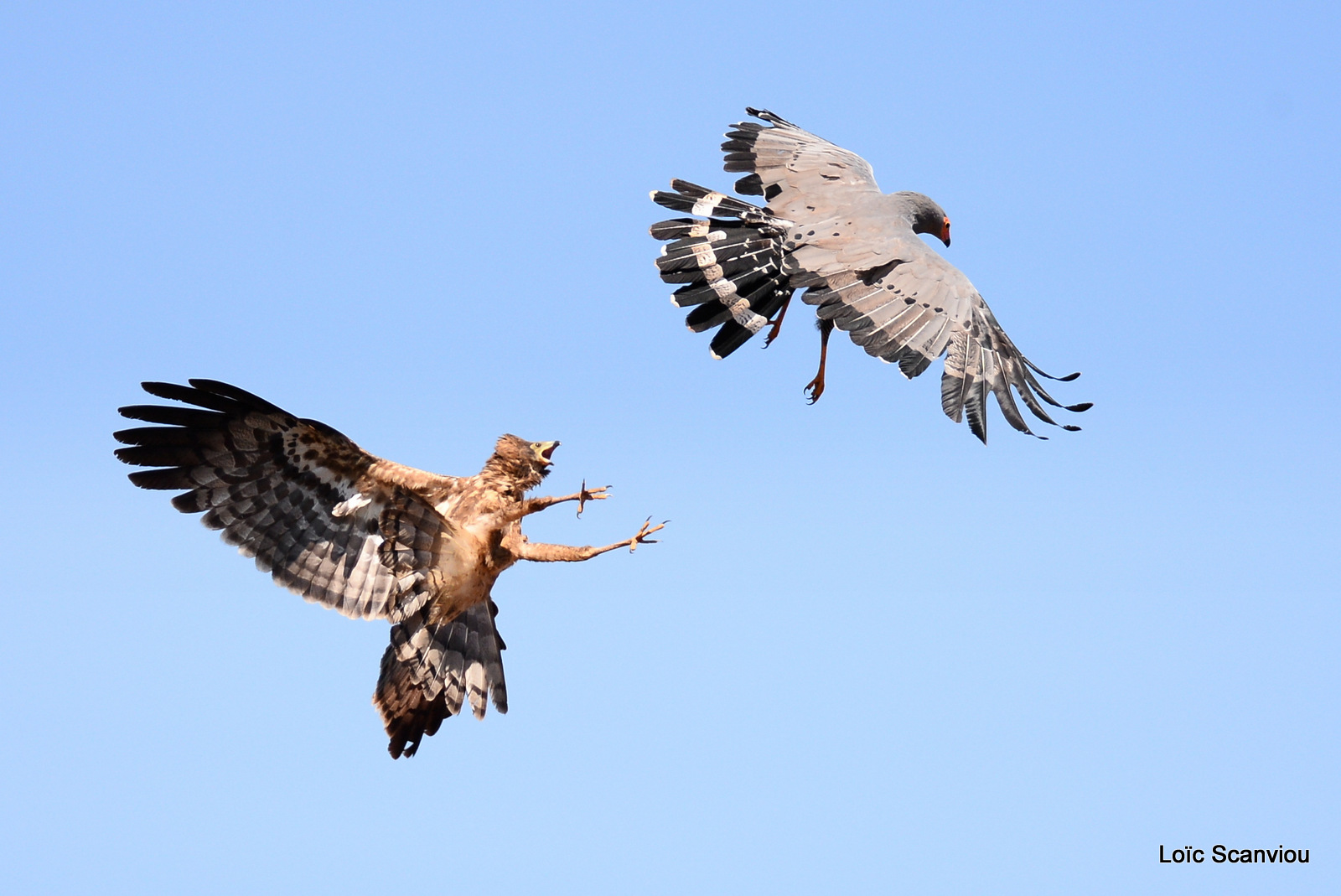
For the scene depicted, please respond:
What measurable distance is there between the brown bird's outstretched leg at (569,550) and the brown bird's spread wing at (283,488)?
2.09ft

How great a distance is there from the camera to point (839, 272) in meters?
11.8

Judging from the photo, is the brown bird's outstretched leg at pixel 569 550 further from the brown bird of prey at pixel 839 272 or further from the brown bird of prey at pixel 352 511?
the brown bird of prey at pixel 839 272

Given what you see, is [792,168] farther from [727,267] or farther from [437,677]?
[437,677]

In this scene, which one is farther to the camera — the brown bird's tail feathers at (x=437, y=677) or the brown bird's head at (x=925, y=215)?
the brown bird's head at (x=925, y=215)

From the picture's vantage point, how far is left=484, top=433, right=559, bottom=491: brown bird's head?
10234mm

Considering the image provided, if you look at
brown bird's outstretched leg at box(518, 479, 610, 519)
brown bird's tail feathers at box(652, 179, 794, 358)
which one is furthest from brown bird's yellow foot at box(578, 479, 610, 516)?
brown bird's tail feathers at box(652, 179, 794, 358)

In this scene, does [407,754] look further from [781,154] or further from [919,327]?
[781,154]

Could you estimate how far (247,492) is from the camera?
10.6 meters

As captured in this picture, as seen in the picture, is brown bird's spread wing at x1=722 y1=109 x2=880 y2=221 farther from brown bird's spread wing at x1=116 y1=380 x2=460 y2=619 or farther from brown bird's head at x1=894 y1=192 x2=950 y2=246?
brown bird's spread wing at x1=116 y1=380 x2=460 y2=619

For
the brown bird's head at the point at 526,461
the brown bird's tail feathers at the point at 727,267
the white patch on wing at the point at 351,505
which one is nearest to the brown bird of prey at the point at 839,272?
the brown bird's tail feathers at the point at 727,267

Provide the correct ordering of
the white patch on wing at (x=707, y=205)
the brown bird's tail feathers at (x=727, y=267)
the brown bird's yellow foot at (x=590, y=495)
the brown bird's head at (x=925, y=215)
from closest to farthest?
the brown bird's yellow foot at (x=590, y=495) → the brown bird's tail feathers at (x=727, y=267) → the white patch on wing at (x=707, y=205) → the brown bird's head at (x=925, y=215)

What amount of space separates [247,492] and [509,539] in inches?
80.0

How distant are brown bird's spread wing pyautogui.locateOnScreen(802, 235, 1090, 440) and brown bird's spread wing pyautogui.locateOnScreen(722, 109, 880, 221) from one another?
152 cm

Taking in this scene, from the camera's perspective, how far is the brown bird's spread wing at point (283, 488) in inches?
410
